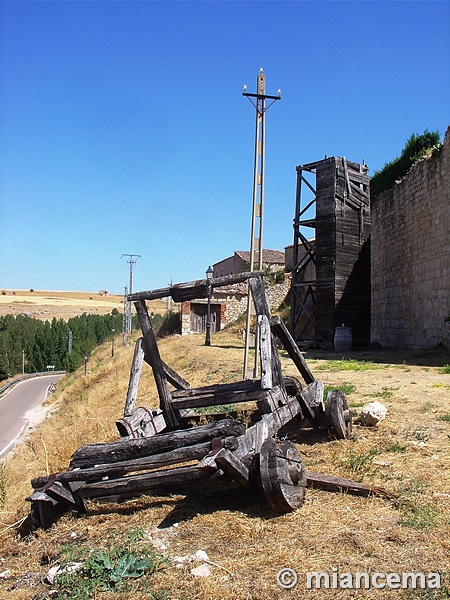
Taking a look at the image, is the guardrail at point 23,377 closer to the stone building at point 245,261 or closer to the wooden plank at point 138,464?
the stone building at point 245,261

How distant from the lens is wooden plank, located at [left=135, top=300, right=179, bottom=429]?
5.64 m

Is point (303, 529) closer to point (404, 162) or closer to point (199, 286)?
point (199, 286)

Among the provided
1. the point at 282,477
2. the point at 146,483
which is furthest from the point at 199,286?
the point at 282,477

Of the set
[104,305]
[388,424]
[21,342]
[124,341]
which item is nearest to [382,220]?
[388,424]

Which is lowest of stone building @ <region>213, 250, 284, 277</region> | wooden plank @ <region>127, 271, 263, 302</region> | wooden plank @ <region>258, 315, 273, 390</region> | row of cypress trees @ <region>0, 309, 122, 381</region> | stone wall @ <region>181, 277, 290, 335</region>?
row of cypress trees @ <region>0, 309, 122, 381</region>

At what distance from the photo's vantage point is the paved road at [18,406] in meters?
31.1

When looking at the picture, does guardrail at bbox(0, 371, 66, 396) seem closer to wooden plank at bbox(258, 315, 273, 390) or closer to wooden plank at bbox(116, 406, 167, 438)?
wooden plank at bbox(116, 406, 167, 438)

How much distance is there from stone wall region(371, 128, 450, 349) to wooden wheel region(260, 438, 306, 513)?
35.4 feet

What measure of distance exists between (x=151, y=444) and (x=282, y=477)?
3.64 feet

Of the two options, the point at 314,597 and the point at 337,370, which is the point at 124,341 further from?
the point at 314,597

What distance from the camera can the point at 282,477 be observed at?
384 centimetres

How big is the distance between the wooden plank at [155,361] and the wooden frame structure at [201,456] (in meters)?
0.02

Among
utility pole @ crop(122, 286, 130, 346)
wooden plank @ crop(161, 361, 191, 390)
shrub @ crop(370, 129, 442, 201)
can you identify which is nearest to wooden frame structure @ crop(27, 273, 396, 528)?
wooden plank @ crop(161, 361, 191, 390)

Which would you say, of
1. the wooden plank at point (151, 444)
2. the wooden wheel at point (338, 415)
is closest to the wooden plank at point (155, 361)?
the wooden plank at point (151, 444)
